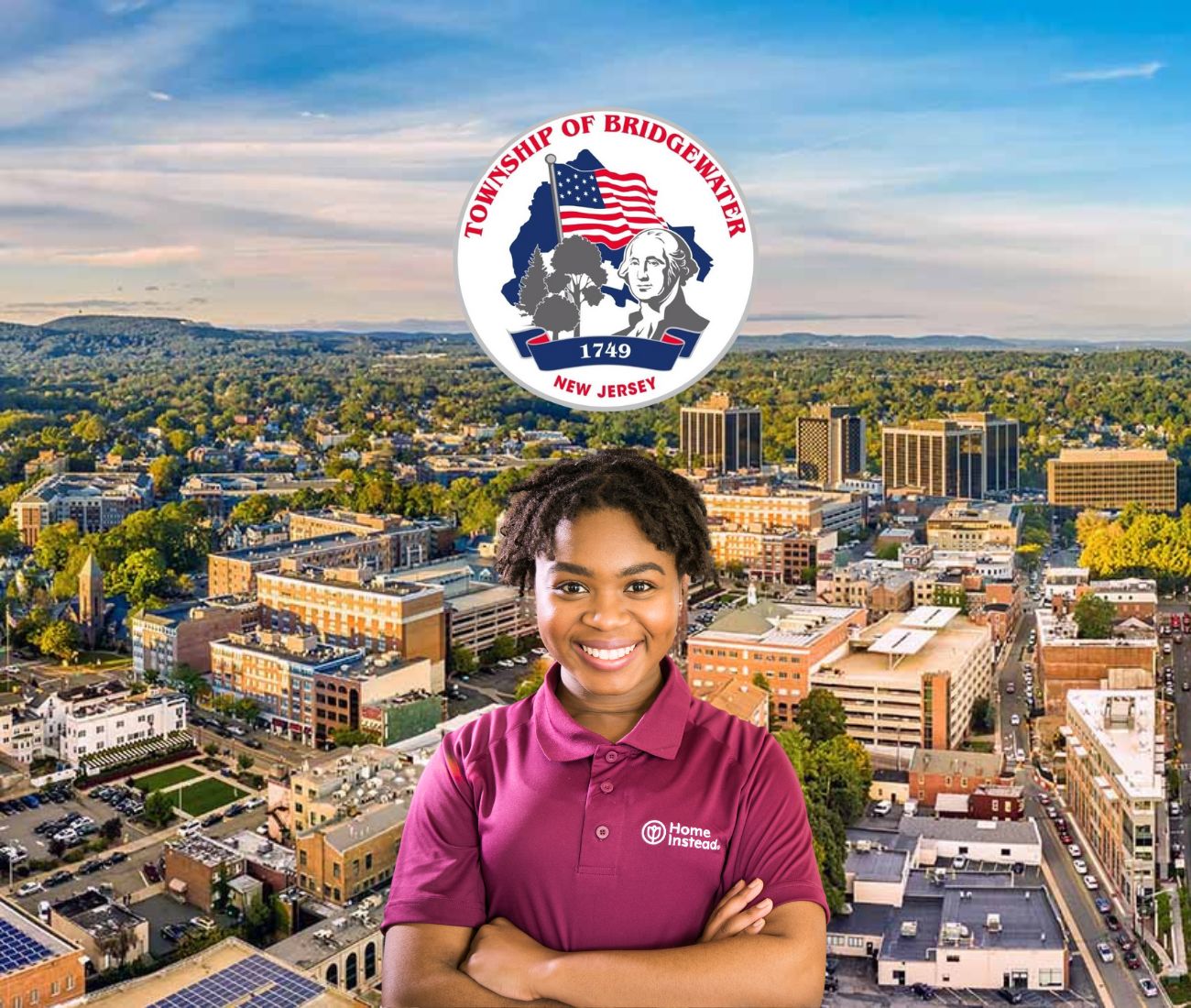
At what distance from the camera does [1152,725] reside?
Result: 5.48 meters

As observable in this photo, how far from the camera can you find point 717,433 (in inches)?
677

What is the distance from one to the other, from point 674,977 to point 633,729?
12 cm

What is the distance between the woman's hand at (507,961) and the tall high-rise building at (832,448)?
16165 millimetres

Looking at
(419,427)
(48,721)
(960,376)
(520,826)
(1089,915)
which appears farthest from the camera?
(960,376)

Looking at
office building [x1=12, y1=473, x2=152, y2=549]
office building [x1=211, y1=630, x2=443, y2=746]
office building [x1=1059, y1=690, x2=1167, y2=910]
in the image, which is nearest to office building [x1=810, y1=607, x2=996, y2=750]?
office building [x1=1059, y1=690, x2=1167, y2=910]

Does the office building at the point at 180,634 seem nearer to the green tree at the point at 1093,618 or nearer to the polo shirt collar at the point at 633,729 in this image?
the green tree at the point at 1093,618

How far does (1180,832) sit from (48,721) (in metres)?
4.77

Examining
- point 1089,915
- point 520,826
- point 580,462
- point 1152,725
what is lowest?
point 1089,915

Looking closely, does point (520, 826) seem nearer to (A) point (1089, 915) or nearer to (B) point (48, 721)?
(A) point (1089, 915)

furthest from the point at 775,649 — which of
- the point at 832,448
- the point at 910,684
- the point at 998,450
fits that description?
the point at 998,450

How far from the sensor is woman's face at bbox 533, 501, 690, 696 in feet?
2.34

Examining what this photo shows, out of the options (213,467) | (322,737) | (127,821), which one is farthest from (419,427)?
(127,821)

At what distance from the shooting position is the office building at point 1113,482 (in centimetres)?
1435

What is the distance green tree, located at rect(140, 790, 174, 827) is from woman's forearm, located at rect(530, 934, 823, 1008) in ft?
16.5
